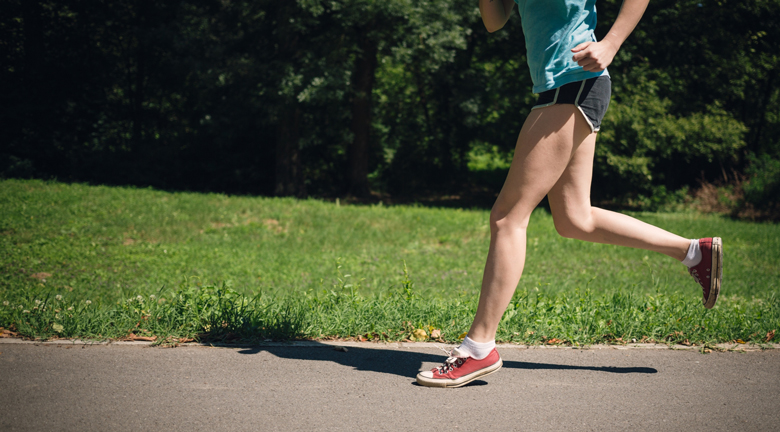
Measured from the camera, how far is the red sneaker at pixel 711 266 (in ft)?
9.45

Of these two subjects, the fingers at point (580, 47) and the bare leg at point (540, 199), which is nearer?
the fingers at point (580, 47)

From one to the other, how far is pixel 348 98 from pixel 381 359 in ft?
54.5

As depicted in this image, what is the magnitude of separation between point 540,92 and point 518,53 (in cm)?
1837

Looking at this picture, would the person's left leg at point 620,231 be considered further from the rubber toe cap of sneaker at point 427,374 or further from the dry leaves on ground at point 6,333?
the dry leaves on ground at point 6,333

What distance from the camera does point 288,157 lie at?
55.5ft

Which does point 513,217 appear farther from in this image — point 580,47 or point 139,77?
point 139,77

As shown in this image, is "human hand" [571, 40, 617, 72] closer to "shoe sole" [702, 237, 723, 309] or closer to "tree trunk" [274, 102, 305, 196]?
"shoe sole" [702, 237, 723, 309]

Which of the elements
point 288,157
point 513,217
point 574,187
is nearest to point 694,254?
point 574,187

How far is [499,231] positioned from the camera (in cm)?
276

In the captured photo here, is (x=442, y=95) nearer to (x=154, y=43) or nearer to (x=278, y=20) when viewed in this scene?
(x=278, y=20)

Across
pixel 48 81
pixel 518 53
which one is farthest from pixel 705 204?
pixel 48 81

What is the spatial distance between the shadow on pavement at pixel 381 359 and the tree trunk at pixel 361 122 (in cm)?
1465

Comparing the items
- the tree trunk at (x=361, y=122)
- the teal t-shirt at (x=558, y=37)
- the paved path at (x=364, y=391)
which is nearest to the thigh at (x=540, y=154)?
the teal t-shirt at (x=558, y=37)

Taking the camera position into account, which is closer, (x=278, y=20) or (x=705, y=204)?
(x=278, y=20)
